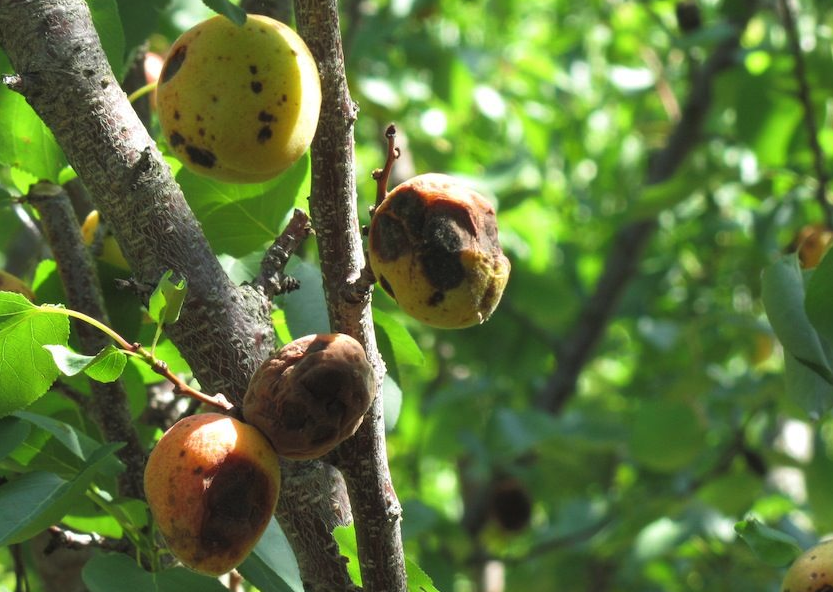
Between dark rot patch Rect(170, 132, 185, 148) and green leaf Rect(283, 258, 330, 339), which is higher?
dark rot patch Rect(170, 132, 185, 148)

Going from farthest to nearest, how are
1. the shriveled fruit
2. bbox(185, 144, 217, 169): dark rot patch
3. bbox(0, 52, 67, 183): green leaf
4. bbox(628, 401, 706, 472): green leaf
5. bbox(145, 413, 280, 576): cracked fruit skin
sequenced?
bbox(628, 401, 706, 472): green leaf
the shriveled fruit
bbox(0, 52, 67, 183): green leaf
bbox(185, 144, 217, 169): dark rot patch
bbox(145, 413, 280, 576): cracked fruit skin

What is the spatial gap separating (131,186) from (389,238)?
25 centimetres

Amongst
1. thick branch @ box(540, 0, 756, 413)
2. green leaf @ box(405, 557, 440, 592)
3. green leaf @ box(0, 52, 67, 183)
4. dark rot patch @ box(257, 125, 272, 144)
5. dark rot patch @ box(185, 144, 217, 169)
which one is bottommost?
thick branch @ box(540, 0, 756, 413)

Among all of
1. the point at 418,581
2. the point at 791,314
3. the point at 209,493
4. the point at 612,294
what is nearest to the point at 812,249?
the point at 791,314

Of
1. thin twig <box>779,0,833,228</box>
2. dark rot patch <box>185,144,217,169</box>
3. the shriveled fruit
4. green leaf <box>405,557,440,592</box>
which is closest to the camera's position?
dark rot patch <box>185,144,217,169</box>

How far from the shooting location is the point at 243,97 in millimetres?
910

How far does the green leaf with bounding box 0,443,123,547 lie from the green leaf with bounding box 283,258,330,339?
236 mm

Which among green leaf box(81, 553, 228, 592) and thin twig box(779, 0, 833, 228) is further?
thin twig box(779, 0, 833, 228)

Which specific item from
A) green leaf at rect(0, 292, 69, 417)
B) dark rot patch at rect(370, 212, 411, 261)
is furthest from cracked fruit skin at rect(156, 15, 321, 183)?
green leaf at rect(0, 292, 69, 417)

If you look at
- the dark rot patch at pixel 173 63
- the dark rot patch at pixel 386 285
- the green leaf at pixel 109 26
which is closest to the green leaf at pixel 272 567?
the dark rot patch at pixel 386 285

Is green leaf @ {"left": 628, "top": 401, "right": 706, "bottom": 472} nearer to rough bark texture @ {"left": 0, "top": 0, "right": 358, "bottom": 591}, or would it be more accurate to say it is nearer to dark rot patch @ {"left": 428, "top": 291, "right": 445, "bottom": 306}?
rough bark texture @ {"left": 0, "top": 0, "right": 358, "bottom": 591}

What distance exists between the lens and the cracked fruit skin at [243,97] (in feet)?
2.97

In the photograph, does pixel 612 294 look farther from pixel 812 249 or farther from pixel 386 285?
pixel 386 285

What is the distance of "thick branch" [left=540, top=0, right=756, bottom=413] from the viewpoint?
3568 millimetres
